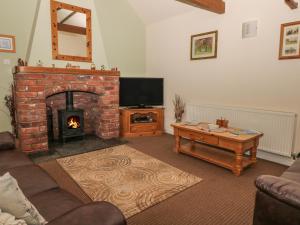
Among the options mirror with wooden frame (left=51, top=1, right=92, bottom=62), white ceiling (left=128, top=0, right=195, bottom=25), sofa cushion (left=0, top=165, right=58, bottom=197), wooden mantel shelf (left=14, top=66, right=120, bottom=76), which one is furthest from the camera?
white ceiling (left=128, top=0, right=195, bottom=25)

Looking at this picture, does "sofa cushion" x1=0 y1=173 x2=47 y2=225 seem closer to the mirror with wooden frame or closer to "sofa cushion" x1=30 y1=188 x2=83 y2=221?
"sofa cushion" x1=30 y1=188 x2=83 y2=221

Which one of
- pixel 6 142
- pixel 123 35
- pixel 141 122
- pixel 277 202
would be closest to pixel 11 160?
pixel 6 142

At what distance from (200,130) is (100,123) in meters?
2.27

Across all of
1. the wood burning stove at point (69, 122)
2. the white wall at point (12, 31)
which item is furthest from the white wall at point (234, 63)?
the white wall at point (12, 31)

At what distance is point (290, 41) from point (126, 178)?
9.63 feet

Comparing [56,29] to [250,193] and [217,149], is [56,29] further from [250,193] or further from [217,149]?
[250,193]

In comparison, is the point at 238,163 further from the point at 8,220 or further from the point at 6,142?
the point at 6,142

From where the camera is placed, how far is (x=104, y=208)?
3.35 ft

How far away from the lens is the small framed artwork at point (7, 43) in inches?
136

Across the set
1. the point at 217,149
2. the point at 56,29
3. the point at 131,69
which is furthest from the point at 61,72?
the point at 217,149

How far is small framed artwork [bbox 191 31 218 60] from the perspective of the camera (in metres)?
3.83

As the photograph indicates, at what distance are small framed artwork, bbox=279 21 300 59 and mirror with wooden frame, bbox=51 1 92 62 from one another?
11.3 ft

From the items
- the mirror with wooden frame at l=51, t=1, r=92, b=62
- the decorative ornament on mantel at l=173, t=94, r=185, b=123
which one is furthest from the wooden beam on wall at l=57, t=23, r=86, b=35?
the decorative ornament on mantel at l=173, t=94, r=185, b=123

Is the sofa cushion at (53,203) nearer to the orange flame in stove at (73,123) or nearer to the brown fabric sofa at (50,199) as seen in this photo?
the brown fabric sofa at (50,199)
